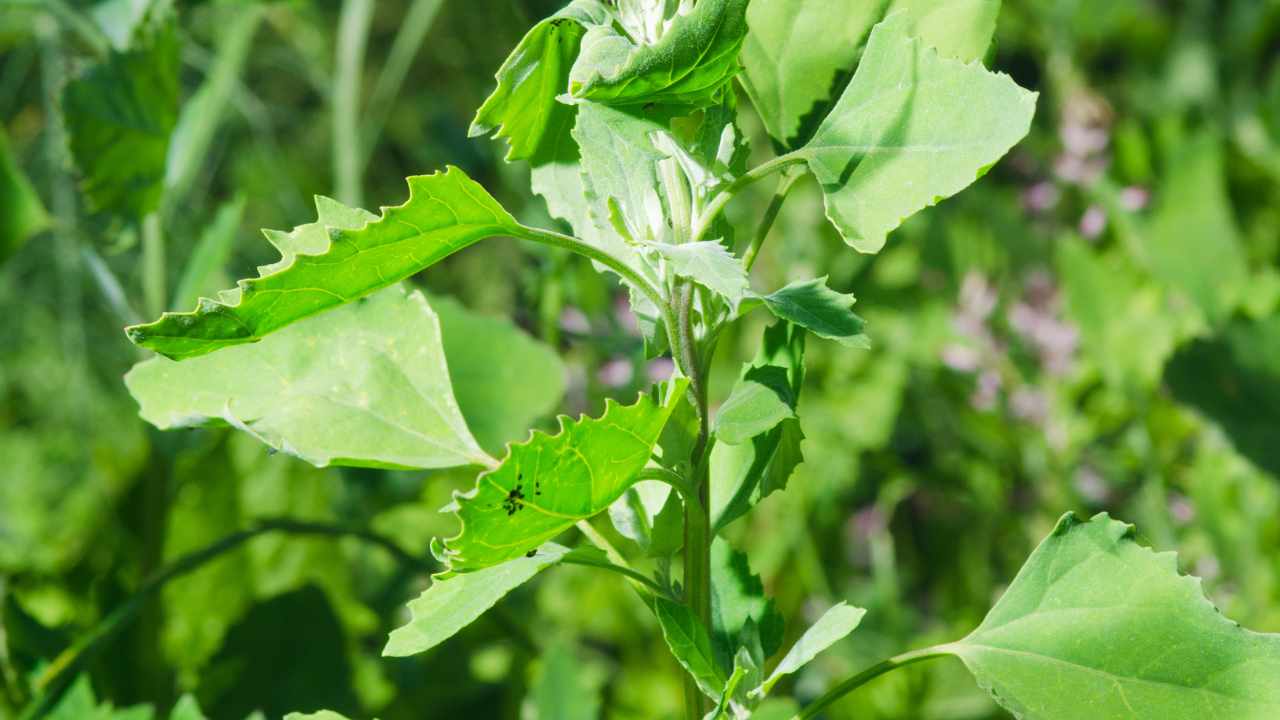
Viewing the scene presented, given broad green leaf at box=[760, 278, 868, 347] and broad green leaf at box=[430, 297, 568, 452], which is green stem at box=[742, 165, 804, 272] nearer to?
broad green leaf at box=[760, 278, 868, 347]

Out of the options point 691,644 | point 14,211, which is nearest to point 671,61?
point 691,644

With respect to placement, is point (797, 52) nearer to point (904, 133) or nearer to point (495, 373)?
point (904, 133)

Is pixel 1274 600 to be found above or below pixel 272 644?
below

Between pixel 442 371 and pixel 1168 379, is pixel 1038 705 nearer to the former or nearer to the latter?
pixel 442 371

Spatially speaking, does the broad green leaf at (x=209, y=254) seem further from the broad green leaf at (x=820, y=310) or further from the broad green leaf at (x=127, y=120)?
the broad green leaf at (x=820, y=310)

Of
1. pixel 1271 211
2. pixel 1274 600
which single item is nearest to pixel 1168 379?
pixel 1274 600

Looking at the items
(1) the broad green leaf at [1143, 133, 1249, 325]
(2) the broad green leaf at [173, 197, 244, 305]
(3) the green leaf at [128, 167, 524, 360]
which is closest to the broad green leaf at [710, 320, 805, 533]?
(3) the green leaf at [128, 167, 524, 360]
